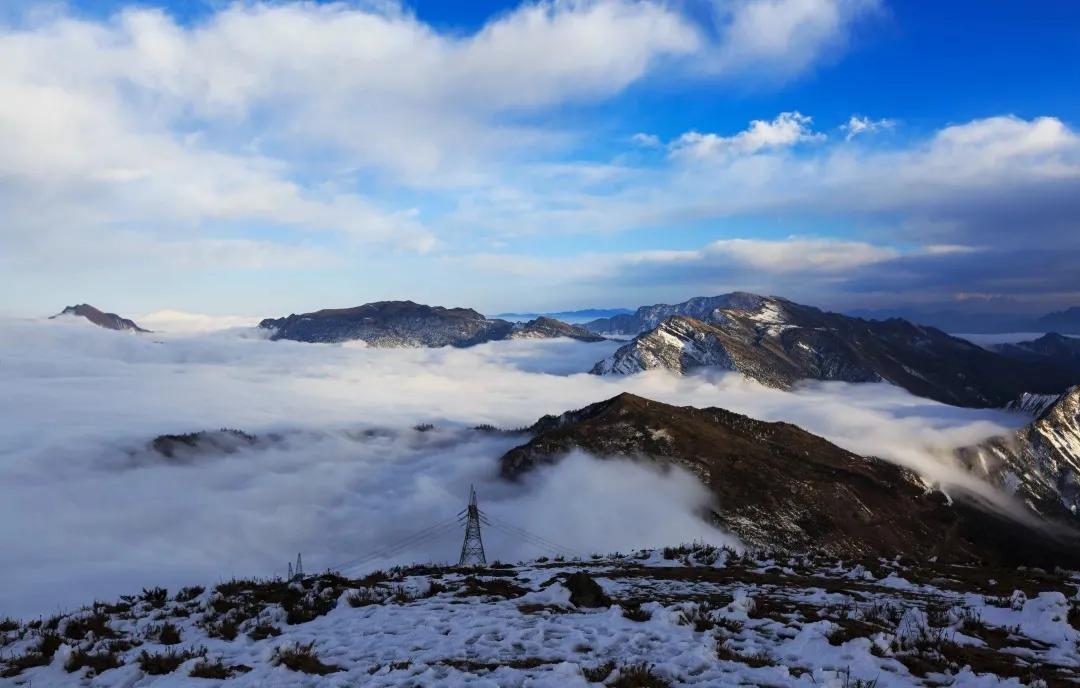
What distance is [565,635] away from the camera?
15.2m

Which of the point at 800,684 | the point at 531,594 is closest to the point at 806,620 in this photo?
the point at 800,684

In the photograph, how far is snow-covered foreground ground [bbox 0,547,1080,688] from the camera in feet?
39.2

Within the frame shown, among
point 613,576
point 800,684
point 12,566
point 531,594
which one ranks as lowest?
point 12,566

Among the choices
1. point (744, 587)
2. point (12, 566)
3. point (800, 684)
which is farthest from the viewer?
point (12, 566)

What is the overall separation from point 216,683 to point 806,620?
1503 centimetres

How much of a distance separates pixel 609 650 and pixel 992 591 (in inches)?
698

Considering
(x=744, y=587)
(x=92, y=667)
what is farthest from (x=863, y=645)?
(x=92, y=667)

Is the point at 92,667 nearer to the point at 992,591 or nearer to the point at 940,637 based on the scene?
the point at 940,637

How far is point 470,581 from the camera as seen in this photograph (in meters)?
24.8

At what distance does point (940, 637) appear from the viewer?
14305 mm

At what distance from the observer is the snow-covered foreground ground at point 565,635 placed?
11.9 meters

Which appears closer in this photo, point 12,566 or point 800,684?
point 800,684

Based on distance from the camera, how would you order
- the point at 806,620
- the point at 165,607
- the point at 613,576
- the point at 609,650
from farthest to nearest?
1. the point at 613,576
2. the point at 165,607
3. the point at 806,620
4. the point at 609,650

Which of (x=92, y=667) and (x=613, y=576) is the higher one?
(x=92, y=667)
